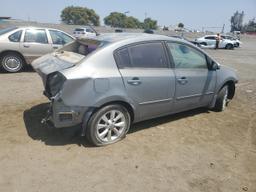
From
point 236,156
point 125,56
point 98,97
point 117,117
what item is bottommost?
point 236,156

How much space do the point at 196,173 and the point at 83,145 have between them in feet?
5.47

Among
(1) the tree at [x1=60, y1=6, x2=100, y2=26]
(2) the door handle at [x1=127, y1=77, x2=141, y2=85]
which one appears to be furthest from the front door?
(1) the tree at [x1=60, y1=6, x2=100, y2=26]

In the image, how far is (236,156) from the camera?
455 centimetres

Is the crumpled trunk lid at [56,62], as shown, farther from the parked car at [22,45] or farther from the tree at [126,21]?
the tree at [126,21]

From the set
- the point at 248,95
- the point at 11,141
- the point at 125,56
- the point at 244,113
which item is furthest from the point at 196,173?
the point at 248,95

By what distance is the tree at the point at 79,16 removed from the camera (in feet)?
345

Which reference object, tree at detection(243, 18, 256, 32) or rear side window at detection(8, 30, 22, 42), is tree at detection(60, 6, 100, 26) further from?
rear side window at detection(8, 30, 22, 42)

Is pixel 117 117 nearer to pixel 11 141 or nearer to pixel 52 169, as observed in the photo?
pixel 52 169

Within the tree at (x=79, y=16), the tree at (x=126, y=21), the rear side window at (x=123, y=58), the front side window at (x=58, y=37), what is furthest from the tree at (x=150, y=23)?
the rear side window at (x=123, y=58)

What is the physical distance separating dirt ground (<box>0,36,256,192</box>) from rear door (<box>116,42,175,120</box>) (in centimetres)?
51

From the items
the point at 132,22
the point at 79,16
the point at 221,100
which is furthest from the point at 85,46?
the point at 132,22

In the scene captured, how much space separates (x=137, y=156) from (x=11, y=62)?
6.77 metres

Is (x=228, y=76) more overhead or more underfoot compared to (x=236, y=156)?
more overhead

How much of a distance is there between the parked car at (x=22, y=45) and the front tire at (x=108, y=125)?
5587mm
